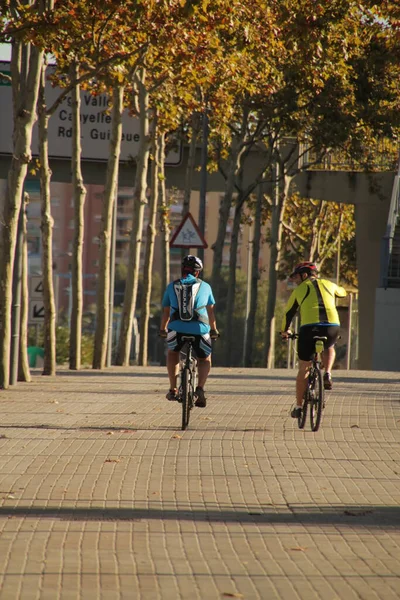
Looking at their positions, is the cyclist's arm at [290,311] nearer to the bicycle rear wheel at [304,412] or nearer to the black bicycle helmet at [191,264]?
the bicycle rear wheel at [304,412]

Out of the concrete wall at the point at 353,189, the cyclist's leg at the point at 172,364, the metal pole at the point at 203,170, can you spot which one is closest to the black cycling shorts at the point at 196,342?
the cyclist's leg at the point at 172,364

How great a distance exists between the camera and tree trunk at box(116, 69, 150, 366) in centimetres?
2820

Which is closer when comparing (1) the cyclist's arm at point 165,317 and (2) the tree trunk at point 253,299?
(1) the cyclist's arm at point 165,317

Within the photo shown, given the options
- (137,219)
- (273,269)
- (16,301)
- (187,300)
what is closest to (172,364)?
(187,300)

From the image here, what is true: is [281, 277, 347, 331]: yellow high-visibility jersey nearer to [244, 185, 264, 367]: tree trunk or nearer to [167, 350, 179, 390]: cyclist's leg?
[167, 350, 179, 390]: cyclist's leg

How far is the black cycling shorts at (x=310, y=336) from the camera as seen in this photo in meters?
13.8

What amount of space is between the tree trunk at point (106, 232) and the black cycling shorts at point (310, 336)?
13055 millimetres

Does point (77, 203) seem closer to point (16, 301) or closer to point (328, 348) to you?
point (16, 301)

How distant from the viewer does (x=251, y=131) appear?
122ft

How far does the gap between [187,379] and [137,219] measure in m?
16.2

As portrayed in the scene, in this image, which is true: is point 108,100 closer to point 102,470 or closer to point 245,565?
point 102,470

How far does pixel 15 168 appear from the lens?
60.5ft

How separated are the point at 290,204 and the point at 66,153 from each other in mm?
21123

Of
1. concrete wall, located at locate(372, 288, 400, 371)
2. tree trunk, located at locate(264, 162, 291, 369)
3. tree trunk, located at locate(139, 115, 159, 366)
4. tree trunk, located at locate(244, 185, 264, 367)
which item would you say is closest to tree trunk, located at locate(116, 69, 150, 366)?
tree trunk, located at locate(139, 115, 159, 366)
